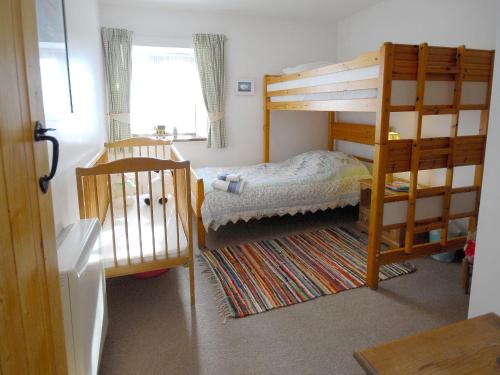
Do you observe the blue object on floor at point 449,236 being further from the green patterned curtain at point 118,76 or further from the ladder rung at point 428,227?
the green patterned curtain at point 118,76

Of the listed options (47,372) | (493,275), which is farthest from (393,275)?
(47,372)

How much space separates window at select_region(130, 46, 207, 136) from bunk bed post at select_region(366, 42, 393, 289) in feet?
8.96

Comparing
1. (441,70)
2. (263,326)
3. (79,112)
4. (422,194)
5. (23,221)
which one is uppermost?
(441,70)

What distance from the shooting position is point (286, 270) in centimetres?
272

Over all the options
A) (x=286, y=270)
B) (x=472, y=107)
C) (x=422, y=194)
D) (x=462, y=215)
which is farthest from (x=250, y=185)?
(x=472, y=107)

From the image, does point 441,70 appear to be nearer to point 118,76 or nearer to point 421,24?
point 421,24

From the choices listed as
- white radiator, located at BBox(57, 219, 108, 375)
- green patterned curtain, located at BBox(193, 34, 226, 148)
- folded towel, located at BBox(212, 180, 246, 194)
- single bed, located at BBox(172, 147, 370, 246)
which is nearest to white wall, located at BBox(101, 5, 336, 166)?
green patterned curtain, located at BBox(193, 34, 226, 148)

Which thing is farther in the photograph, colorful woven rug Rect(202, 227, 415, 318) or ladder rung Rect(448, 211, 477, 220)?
ladder rung Rect(448, 211, 477, 220)

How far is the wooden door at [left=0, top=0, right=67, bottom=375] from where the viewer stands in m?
0.76

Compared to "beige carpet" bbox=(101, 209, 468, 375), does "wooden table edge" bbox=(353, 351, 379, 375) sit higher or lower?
higher

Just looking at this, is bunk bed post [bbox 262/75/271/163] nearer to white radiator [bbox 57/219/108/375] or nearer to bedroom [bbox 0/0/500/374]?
bedroom [bbox 0/0/500/374]

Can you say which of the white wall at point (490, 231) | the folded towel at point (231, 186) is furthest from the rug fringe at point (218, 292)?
the white wall at point (490, 231)

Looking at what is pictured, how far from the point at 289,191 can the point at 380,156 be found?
124 cm

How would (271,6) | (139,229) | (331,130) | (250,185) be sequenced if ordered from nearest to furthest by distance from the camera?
(139,229), (250,185), (271,6), (331,130)
